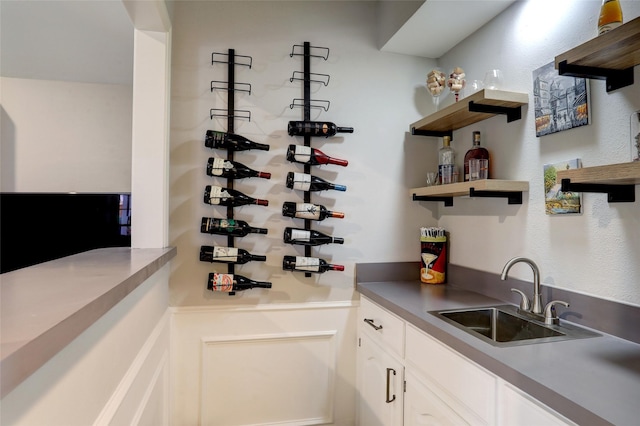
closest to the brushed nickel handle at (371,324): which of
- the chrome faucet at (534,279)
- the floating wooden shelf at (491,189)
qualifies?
the chrome faucet at (534,279)

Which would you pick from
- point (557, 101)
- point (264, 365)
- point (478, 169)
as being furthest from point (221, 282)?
point (557, 101)

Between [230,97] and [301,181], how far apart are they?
60 cm

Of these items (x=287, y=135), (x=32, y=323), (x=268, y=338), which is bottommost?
(x=268, y=338)

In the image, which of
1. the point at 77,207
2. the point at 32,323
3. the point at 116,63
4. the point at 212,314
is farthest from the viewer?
the point at 116,63

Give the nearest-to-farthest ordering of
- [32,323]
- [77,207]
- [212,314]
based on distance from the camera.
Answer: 1. [32,323]
2. [212,314]
3. [77,207]

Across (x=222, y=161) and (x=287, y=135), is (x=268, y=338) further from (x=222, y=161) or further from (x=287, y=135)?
(x=287, y=135)

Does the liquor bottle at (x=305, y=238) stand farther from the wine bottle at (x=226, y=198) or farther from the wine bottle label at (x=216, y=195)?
the wine bottle label at (x=216, y=195)

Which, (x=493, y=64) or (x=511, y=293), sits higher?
(x=493, y=64)

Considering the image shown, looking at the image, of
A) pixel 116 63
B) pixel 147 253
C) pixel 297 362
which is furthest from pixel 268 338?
pixel 116 63

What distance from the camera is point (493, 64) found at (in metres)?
1.82

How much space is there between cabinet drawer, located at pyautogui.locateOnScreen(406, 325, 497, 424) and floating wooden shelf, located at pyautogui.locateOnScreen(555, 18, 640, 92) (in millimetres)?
982

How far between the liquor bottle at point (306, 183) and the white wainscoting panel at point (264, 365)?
26.0 inches

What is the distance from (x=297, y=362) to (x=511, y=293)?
3.84ft

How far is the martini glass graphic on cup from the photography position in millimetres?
2096
